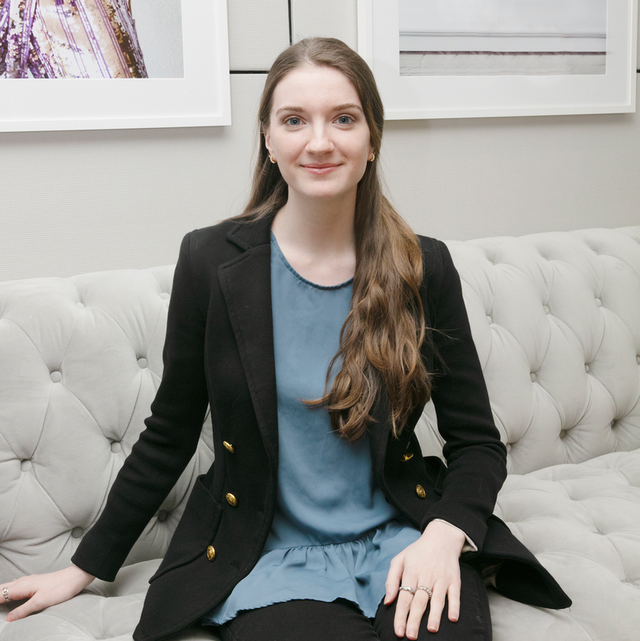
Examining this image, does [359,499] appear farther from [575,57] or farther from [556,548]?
[575,57]

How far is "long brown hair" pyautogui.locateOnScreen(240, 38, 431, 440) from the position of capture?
1136 millimetres

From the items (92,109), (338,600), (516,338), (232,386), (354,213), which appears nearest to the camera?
(338,600)

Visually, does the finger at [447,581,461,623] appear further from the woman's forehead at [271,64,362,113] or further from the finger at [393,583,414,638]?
the woman's forehead at [271,64,362,113]

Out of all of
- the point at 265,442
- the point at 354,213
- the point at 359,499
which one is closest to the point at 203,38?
the point at 354,213

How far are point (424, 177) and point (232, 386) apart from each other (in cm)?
106

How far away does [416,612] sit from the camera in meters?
0.97

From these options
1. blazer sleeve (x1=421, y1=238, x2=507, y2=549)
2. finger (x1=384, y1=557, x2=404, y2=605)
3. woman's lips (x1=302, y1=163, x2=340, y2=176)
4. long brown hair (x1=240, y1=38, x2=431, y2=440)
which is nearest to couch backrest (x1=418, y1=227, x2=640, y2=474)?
blazer sleeve (x1=421, y1=238, x2=507, y2=549)

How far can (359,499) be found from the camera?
1.17m

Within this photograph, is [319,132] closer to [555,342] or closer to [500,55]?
[555,342]

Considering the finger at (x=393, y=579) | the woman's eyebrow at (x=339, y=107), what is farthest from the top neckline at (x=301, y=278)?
the finger at (x=393, y=579)

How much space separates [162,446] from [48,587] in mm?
309

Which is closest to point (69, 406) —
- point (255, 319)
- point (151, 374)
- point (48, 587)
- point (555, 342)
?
point (151, 374)

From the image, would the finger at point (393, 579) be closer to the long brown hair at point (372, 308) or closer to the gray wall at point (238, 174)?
the long brown hair at point (372, 308)

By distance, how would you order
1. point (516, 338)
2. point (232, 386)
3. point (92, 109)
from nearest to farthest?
point (232, 386), point (92, 109), point (516, 338)
